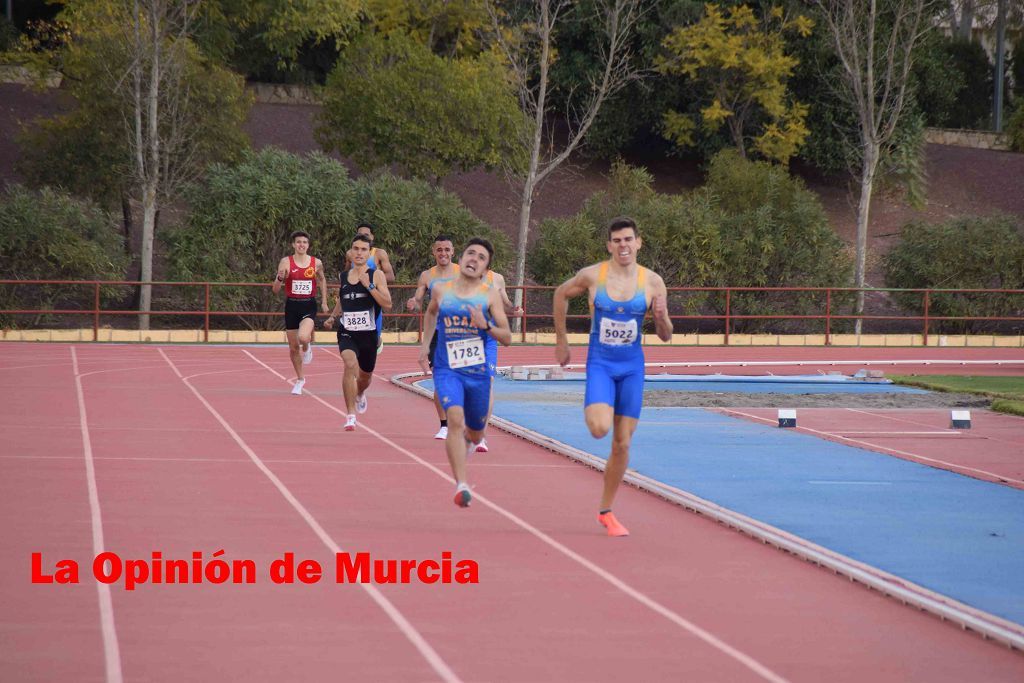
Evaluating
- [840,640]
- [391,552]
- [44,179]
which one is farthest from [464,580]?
[44,179]

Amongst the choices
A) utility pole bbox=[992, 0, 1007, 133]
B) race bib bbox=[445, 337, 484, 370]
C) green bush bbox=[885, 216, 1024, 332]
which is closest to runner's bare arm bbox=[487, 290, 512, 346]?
race bib bbox=[445, 337, 484, 370]

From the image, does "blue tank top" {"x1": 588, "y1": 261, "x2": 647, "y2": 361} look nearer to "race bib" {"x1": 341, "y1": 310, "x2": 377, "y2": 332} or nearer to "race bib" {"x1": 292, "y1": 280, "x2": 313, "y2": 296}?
"race bib" {"x1": 341, "y1": 310, "x2": 377, "y2": 332}

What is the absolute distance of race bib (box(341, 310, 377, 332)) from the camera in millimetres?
15688

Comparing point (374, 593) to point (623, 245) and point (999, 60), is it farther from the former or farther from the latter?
point (999, 60)

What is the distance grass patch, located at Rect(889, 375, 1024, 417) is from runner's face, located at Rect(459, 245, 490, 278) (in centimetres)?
1053

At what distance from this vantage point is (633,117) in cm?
6159

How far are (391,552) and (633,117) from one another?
54134 mm

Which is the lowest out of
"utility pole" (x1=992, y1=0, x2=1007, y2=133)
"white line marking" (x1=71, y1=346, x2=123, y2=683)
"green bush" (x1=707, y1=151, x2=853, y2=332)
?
"white line marking" (x1=71, y1=346, x2=123, y2=683)

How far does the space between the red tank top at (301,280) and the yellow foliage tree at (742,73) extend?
39366 millimetres

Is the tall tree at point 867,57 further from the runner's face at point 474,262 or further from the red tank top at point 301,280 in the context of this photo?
the runner's face at point 474,262

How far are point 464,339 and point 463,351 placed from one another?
0.28 ft

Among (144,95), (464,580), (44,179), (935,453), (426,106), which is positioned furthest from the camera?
(426,106)

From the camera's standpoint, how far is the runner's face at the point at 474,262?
10.4 metres

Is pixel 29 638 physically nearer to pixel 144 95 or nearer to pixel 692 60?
pixel 144 95
